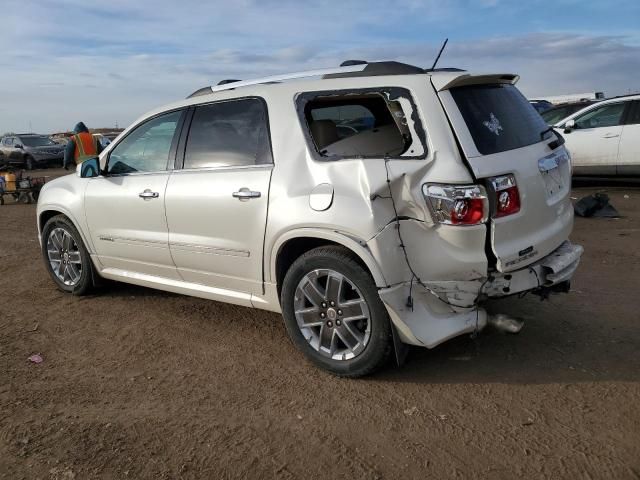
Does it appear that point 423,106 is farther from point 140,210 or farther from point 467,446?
point 140,210

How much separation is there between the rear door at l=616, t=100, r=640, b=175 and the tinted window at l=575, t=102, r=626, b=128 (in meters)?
0.20

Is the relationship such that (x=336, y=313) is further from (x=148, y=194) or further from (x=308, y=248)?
(x=148, y=194)

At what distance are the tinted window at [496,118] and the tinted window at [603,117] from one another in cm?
779

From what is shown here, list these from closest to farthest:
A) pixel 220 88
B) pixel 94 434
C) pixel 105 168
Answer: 1. pixel 94 434
2. pixel 220 88
3. pixel 105 168

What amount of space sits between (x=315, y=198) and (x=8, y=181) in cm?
1376

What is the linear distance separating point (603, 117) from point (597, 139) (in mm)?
537

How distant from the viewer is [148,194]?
15.2 ft

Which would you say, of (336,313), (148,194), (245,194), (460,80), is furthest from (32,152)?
(460,80)

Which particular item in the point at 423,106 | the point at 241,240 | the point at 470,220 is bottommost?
the point at 241,240

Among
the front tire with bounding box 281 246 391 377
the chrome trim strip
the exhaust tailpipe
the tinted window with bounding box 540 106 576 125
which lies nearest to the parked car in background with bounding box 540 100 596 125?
the tinted window with bounding box 540 106 576 125

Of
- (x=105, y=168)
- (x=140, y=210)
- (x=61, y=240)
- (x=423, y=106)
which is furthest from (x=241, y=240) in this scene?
(x=61, y=240)

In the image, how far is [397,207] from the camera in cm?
337

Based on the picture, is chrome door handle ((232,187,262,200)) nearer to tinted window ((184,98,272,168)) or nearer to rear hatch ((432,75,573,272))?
tinted window ((184,98,272,168))

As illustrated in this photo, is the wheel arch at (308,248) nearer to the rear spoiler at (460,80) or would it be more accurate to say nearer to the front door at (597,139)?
the rear spoiler at (460,80)
